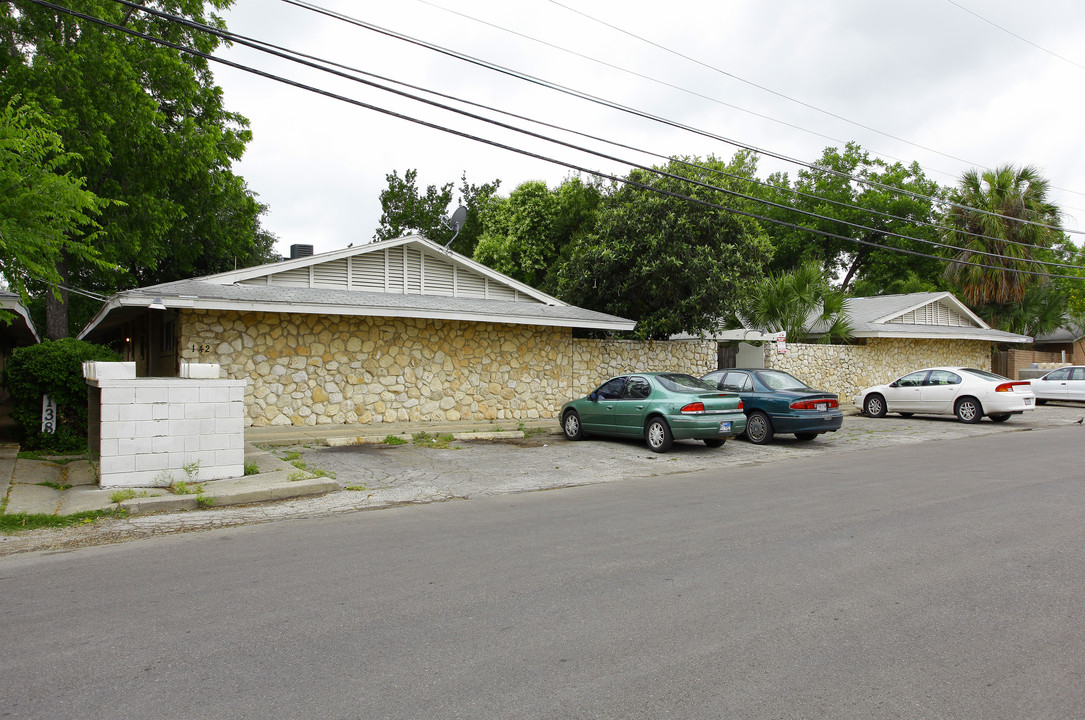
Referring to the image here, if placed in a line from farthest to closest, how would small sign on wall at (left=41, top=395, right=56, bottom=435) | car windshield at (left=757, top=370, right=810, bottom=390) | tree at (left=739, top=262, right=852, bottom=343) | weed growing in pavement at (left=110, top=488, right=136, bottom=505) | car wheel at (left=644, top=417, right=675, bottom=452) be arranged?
1. tree at (left=739, top=262, right=852, bottom=343)
2. car windshield at (left=757, top=370, right=810, bottom=390)
3. car wheel at (left=644, top=417, right=675, bottom=452)
4. small sign on wall at (left=41, top=395, right=56, bottom=435)
5. weed growing in pavement at (left=110, top=488, right=136, bottom=505)

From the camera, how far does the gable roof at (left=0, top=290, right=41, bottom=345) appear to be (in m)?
16.0

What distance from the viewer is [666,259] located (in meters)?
19.6

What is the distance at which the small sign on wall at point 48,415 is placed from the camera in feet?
40.8

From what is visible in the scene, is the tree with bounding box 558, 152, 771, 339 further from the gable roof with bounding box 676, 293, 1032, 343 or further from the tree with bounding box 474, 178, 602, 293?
the tree with bounding box 474, 178, 602, 293

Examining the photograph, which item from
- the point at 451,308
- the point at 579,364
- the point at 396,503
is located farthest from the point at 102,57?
the point at 396,503

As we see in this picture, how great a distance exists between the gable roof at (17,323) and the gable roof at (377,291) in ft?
5.21

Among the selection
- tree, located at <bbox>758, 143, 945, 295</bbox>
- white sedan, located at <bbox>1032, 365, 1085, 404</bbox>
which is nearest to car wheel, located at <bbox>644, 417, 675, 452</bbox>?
white sedan, located at <bbox>1032, 365, 1085, 404</bbox>

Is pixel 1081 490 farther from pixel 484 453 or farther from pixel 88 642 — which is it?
pixel 88 642

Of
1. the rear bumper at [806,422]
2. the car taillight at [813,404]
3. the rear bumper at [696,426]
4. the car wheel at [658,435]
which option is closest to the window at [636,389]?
the car wheel at [658,435]

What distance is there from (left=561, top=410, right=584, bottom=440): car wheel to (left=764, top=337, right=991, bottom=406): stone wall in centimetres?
983

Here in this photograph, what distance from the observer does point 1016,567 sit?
5703 mm

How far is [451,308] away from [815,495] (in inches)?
385

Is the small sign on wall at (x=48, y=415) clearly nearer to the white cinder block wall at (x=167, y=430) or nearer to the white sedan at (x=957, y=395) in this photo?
the white cinder block wall at (x=167, y=430)

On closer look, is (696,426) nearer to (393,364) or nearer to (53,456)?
(393,364)
